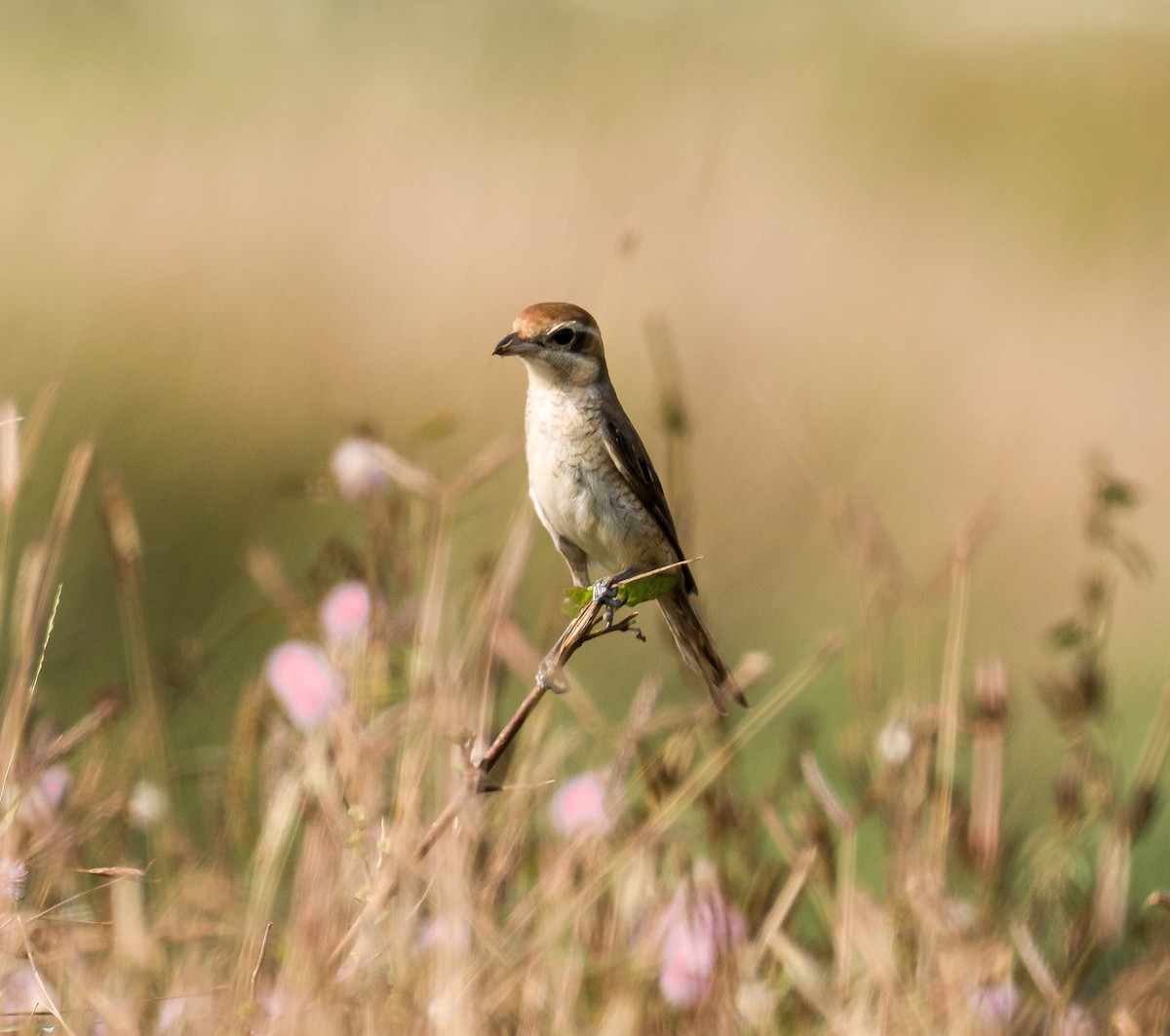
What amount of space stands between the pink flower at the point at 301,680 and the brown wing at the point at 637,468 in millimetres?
692

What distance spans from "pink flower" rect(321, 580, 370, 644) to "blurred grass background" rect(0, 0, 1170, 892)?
1735 millimetres

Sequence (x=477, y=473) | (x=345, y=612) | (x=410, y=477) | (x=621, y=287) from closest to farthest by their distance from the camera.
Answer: (x=477, y=473), (x=410, y=477), (x=345, y=612), (x=621, y=287)

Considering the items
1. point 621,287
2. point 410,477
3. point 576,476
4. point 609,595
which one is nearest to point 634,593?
point 609,595

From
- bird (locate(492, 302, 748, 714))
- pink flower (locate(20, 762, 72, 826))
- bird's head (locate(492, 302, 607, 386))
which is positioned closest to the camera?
pink flower (locate(20, 762, 72, 826))

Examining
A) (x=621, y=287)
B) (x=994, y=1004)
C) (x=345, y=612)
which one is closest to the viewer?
(x=994, y=1004)

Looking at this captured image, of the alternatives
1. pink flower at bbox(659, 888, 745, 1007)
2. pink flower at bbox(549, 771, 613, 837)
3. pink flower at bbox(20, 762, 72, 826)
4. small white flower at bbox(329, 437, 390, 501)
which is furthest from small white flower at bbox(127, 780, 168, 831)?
pink flower at bbox(659, 888, 745, 1007)

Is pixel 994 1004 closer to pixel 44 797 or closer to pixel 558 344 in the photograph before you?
pixel 558 344

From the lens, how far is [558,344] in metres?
2.63

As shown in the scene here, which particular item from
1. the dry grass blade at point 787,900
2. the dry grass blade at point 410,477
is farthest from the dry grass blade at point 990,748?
the dry grass blade at point 410,477

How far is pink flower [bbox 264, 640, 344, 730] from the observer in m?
2.29

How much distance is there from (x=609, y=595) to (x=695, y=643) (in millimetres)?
719

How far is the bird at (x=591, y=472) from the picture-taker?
274 centimetres

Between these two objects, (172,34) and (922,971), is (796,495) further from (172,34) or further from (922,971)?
(172,34)

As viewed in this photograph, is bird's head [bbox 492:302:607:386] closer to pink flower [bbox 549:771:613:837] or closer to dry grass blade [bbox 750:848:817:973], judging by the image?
pink flower [bbox 549:771:613:837]
